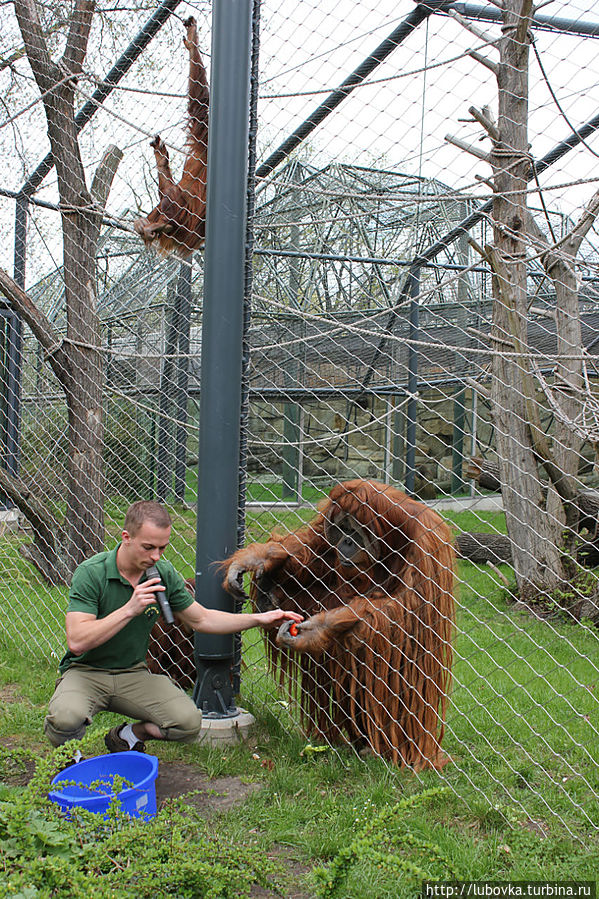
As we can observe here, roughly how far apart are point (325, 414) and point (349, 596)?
8272mm

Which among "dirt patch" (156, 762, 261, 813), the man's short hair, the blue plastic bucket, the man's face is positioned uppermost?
the man's short hair

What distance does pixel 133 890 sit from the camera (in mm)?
1527

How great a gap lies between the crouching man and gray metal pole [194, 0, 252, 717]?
4.5 inches

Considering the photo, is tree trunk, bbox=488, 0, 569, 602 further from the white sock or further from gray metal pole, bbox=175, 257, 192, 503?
gray metal pole, bbox=175, 257, 192, 503

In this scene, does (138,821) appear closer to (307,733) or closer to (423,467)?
(307,733)

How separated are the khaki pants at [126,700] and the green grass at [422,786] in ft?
0.47

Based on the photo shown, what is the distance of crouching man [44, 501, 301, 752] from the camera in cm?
236

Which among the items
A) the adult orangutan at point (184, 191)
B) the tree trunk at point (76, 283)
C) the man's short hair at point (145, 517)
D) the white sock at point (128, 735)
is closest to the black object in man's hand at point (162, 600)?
the man's short hair at point (145, 517)

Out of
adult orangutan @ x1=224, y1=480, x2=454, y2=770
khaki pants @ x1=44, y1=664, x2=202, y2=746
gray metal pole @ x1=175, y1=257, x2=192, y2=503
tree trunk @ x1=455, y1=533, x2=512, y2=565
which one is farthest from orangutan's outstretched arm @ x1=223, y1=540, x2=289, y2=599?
gray metal pole @ x1=175, y1=257, x2=192, y2=503

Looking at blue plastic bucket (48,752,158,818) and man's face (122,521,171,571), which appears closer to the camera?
blue plastic bucket (48,752,158,818)

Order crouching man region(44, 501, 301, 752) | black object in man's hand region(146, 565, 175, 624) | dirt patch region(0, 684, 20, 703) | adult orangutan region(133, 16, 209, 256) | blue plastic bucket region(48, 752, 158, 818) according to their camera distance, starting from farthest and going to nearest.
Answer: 1. adult orangutan region(133, 16, 209, 256)
2. dirt patch region(0, 684, 20, 703)
3. crouching man region(44, 501, 301, 752)
4. black object in man's hand region(146, 565, 175, 624)
5. blue plastic bucket region(48, 752, 158, 818)

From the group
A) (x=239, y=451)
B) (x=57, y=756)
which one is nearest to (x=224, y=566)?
(x=239, y=451)

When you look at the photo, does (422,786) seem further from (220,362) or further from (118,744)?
(220,362)

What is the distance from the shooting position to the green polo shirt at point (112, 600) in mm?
2420
